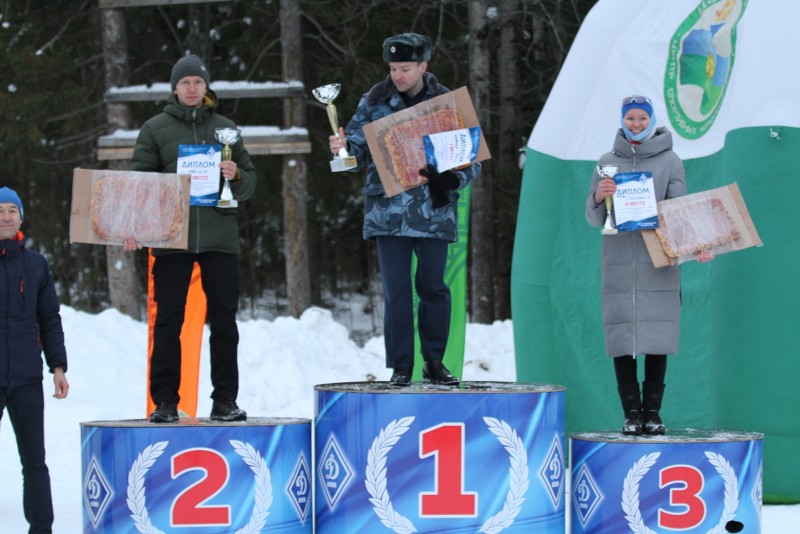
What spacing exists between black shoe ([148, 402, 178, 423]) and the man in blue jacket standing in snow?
0.58 meters

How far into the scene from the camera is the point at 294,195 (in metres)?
15.4

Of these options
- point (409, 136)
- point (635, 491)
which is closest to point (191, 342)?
point (409, 136)

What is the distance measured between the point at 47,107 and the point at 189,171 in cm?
1276

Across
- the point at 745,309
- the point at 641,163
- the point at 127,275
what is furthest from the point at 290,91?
the point at 641,163

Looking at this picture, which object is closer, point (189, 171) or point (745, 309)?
point (189, 171)

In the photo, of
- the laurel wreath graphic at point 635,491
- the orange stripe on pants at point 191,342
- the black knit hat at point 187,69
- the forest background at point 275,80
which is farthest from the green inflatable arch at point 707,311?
the forest background at point 275,80

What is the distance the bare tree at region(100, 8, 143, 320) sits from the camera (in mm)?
15234

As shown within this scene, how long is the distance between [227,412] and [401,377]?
2.67ft

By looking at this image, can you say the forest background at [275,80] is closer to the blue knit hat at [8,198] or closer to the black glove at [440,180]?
the blue knit hat at [8,198]

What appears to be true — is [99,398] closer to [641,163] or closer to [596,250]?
[596,250]

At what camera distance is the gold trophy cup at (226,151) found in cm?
530

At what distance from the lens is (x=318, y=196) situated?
787 inches

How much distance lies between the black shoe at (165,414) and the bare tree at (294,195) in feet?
32.8

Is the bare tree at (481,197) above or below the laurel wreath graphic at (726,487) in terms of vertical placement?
above
